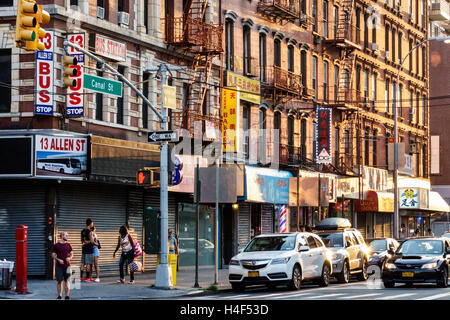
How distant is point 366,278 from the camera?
98.0ft

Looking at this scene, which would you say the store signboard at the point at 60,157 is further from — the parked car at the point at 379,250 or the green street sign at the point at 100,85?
the parked car at the point at 379,250

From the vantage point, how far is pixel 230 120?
3556cm

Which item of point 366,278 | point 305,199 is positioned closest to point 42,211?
point 366,278

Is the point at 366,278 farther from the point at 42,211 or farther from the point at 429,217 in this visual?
the point at 429,217

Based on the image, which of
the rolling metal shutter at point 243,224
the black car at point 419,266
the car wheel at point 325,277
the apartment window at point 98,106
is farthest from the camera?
the rolling metal shutter at point 243,224

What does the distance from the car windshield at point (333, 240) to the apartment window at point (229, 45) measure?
11.3 metres

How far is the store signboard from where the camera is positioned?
25.5 meters

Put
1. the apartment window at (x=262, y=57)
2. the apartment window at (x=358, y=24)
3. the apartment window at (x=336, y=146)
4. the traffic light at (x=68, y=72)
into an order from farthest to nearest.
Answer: the apartment window at (x=358, y=24)
the apartment window at (x=336, y=146)
the apartment window at (x=262, y=57)
the traffic light at (x=68, y=72)

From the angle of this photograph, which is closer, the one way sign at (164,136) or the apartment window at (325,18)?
the one way sign at (164,136)

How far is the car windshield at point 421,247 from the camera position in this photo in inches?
992

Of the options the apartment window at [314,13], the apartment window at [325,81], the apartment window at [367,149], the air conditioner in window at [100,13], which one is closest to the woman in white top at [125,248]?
the air conditioner in window at [100,13]

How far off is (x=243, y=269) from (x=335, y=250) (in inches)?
196

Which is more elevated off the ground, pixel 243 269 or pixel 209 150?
pixel 209 150

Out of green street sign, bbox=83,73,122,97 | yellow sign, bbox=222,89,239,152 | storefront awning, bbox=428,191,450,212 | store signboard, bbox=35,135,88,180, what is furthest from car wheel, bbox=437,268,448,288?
storefront awning, bbox=428,191,450,212
